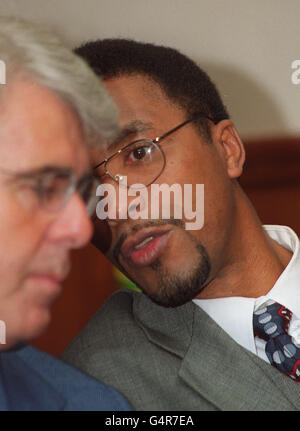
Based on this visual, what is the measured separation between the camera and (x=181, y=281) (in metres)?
1.29

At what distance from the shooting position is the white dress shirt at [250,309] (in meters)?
1.34

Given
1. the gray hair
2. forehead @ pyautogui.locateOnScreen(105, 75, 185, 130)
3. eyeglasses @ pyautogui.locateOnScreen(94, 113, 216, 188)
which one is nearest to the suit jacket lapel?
eyeglasses @ pyautogui.locateOnScreen(94, 113, 216, 188)

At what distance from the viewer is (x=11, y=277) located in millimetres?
889

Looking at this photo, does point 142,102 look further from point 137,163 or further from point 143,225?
point 143,225

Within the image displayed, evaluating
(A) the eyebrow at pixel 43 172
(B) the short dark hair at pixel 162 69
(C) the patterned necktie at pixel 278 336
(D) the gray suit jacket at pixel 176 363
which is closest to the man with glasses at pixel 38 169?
(A) the eyebrow at pixel 43 172

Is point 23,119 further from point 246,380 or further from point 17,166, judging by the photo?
point 246,380

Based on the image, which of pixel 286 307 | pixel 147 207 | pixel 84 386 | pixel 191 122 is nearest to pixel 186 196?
pixel 147 207

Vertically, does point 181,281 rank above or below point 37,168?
below

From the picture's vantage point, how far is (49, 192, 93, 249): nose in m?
0.92

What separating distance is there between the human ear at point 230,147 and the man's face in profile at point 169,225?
0.06 metres

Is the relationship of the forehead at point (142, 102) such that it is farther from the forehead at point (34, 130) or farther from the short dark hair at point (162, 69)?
the forehead at point (34, 130)

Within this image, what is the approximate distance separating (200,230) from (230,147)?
0.91 ft

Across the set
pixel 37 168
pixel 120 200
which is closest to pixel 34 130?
pixel 37 168

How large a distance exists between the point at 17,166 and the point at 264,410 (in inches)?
26.8
